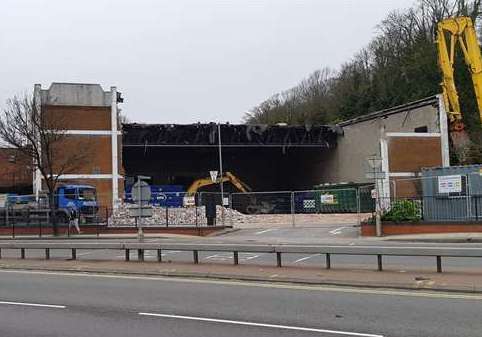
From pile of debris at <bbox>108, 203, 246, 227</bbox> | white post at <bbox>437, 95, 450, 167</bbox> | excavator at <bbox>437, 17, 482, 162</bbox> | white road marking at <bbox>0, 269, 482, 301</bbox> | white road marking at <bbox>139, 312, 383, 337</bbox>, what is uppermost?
excavator at <bbox>437, 17, 482, 162</bbox>

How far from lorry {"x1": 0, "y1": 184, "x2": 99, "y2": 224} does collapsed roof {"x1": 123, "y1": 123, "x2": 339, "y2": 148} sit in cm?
1945

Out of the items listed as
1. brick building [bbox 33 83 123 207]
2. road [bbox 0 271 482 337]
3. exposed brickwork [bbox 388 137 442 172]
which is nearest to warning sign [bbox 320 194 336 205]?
exposed brickwork [bbox 388 137 442 172]

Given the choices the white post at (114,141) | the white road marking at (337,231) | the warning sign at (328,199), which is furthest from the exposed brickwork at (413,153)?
the white post at (114,141)

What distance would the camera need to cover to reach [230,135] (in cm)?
6594

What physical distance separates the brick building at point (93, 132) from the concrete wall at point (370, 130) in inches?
801

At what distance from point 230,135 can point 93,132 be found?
16800 mm

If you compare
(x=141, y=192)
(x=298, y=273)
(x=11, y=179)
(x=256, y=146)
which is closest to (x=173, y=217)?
(x=141, y=192)

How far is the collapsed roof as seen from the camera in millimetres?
63156

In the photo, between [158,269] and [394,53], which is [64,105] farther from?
[394,53]

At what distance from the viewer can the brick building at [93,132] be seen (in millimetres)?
51656

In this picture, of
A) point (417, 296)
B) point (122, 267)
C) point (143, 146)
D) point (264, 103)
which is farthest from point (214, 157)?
point (417, 296)

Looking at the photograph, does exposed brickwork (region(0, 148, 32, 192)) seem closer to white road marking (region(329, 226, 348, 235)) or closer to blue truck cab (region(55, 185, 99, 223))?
blue truck cab (region(55, 185, 99, 223))

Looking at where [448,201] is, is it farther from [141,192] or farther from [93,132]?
[93,132]

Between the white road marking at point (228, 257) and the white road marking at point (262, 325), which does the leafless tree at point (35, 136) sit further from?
the white road marking at point (262, 325)
